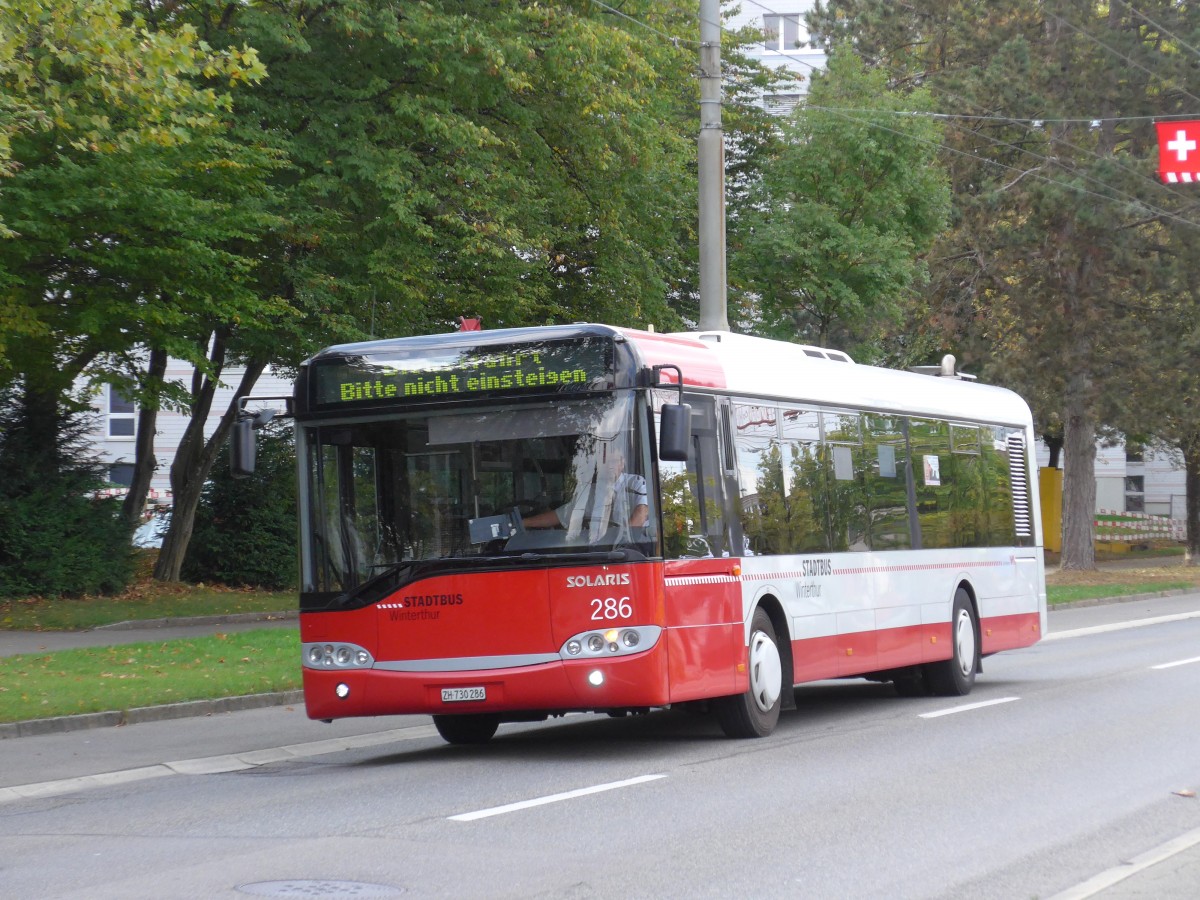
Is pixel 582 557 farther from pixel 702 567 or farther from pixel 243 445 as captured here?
pixel 243 445

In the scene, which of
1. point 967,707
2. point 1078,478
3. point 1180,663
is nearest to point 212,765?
point 967,707

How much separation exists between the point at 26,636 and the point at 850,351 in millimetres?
22447

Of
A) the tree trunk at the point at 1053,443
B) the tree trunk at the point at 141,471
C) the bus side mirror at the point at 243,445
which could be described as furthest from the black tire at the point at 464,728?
the tree trunk at the point at 1053,443

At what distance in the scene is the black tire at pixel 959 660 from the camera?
54.7 ft

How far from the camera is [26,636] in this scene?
2312 cm

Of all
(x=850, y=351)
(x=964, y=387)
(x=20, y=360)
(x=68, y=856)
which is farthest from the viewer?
(x=850, y=351)

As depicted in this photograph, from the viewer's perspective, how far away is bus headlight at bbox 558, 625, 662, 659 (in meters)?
11.2

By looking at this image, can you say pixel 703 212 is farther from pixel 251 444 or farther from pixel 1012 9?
pixel 1012 9

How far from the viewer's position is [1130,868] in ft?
23.9

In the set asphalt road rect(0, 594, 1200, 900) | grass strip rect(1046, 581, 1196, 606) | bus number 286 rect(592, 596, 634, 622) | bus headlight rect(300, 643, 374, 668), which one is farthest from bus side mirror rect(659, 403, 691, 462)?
grass strip rect(1046, 581, 1196, 606)

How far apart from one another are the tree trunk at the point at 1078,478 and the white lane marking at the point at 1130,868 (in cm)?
3420

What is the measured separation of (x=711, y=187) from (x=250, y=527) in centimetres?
1686

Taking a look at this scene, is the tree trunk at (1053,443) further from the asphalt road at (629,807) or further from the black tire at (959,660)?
the asphalt road at (629,807)

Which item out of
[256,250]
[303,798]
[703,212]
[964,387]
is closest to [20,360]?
[256,250]
